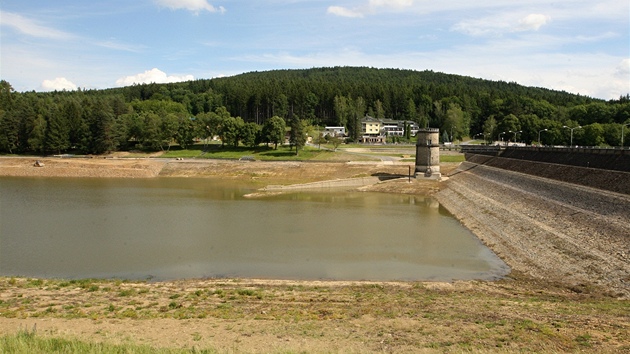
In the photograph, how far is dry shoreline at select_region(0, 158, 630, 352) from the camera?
14.1 m

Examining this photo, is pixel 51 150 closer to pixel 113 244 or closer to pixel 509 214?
pixel 113 244

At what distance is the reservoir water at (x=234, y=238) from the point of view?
24625 mm

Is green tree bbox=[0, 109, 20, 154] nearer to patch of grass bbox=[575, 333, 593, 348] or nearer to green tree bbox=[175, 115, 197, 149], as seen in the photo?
green tree bbox=[175, 115, 197, 149]

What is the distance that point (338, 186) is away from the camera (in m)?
62.4

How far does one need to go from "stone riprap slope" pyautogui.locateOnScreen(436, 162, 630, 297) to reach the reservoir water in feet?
5.06

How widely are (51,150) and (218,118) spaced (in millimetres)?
32198

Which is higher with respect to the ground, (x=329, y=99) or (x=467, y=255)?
(x=329, y=99)

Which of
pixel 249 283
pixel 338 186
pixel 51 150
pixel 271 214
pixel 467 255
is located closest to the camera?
pixel 249 283

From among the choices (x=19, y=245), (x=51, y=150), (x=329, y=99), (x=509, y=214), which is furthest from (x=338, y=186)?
(x=329, y=99)

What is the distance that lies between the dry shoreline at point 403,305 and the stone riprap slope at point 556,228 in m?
0.10

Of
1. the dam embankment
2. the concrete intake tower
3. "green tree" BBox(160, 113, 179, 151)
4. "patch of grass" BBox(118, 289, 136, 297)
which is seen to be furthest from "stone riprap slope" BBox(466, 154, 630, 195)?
"green tree" BBox(160, 113, 179, 151)

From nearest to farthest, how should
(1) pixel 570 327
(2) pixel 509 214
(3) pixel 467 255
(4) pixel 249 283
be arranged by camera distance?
1. (1) pixel 570 327
2. (4) pixel 249 283
3. (3) pixel 467 255
4. (2) pixel 509 214

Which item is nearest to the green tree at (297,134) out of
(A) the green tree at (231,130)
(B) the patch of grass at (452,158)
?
(A) the green tree at (231,130)

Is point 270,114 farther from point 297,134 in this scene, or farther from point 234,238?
point 234,238
